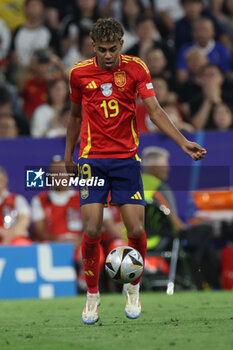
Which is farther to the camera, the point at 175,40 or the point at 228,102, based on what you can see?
the point at 175,40

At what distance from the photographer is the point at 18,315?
7.03 metres

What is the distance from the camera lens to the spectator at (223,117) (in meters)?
11.0

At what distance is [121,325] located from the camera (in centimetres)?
572

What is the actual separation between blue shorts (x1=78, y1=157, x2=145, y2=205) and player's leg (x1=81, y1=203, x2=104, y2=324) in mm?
80

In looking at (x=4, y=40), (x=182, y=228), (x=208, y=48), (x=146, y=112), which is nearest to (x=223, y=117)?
(x=146, y=112)

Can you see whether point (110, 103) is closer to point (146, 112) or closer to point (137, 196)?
point (137, 196)

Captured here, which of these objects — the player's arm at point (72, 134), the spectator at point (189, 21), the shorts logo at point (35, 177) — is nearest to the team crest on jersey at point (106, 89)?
the player's arm at point (72, 134)

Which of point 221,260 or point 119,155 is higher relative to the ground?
point 119,155

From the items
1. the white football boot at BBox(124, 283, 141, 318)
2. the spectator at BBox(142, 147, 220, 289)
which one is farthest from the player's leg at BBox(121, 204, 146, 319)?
the spectator at BBox(142, 147, 220, 289)

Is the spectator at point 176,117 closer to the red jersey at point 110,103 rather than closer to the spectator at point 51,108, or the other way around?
the spectator at point 51,108

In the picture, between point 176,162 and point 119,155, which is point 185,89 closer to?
point 176,162

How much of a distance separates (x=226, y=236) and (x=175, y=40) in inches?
168

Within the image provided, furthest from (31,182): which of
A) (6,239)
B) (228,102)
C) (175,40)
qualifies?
(175,40)

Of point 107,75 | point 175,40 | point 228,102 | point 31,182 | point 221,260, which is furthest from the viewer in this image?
point 175,40
